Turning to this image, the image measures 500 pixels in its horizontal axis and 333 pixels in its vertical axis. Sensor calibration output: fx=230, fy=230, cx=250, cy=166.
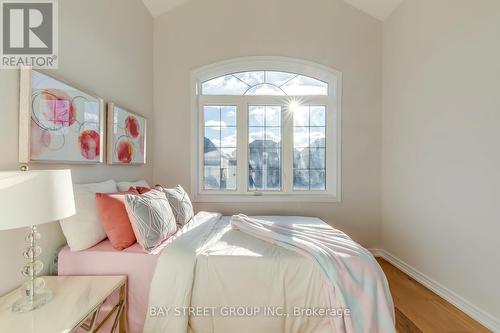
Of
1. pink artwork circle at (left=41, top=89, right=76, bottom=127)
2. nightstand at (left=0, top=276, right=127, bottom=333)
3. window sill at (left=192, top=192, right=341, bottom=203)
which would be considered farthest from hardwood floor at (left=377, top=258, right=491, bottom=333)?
pink artwork circle at (left=41, top=89, right=76, bottom=127)

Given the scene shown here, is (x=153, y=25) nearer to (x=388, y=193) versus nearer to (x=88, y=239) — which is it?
(x=88, y=239)

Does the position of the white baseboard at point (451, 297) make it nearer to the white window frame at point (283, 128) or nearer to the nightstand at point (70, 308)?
the white window frame at point (283, 128)

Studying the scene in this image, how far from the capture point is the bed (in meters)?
1.39

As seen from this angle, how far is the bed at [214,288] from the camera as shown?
4.56ft

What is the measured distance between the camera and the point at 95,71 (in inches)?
75.9

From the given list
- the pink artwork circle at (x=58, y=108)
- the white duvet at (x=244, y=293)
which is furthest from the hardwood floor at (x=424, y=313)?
the pink artwork circle at (x=58, y=108)

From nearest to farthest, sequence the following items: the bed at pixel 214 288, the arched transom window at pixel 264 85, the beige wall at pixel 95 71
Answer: the beige wall at pixel 95 71
the bed at pixel 214 288
the arched transom window at pixel 264 85

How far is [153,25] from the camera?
3.04 m

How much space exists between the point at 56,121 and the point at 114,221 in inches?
30.0

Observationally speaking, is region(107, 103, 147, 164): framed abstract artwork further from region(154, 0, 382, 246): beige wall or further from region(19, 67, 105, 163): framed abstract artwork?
region(154, 0, 382, 246): beige wall

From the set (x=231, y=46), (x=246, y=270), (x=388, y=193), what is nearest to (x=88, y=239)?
(x=246, y=270)

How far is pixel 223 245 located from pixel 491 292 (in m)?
1.99

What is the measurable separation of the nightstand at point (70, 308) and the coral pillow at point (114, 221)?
224 millimetres

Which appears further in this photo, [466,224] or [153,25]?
[153,25]
